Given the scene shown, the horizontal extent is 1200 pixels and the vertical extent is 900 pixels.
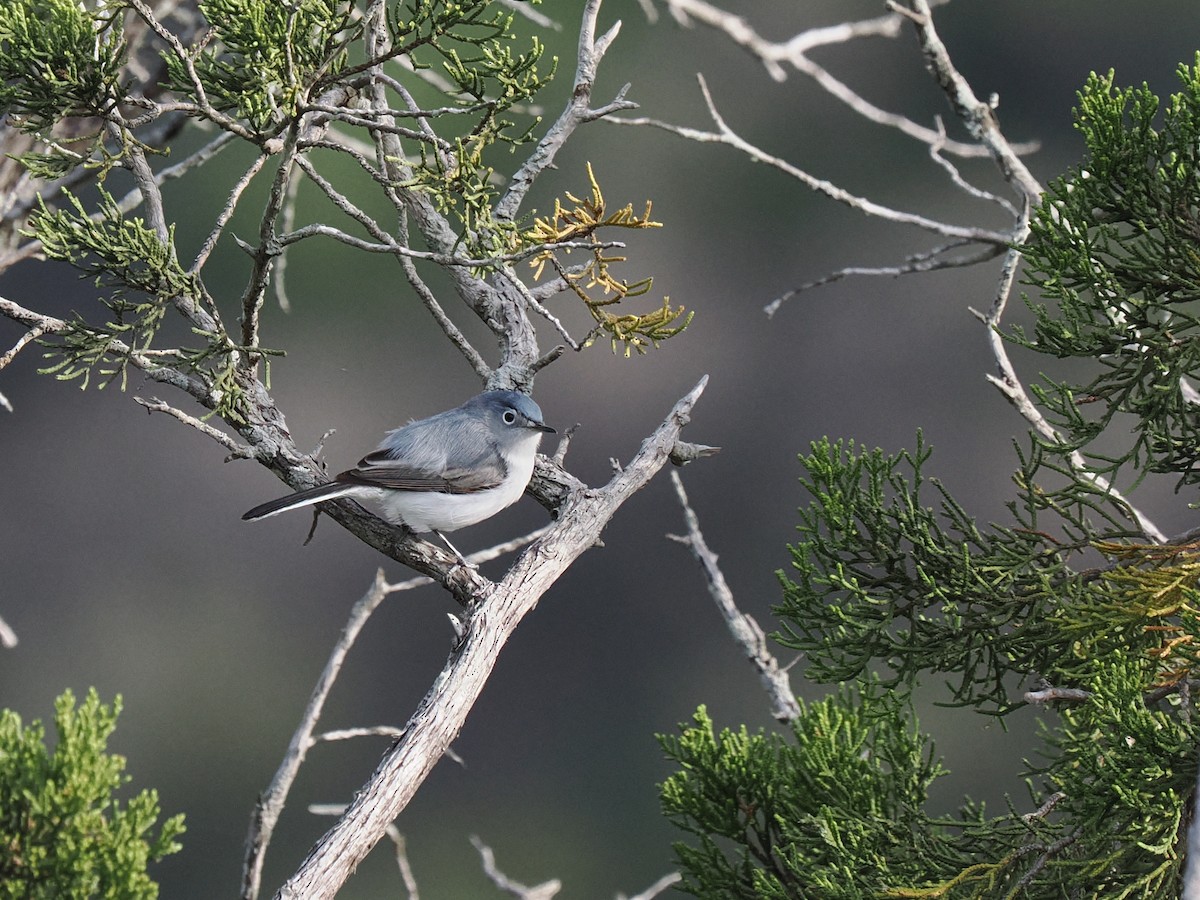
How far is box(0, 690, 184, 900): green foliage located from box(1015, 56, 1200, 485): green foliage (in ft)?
4.14

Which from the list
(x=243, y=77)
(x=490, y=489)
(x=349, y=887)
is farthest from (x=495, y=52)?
(x=349, y=887)

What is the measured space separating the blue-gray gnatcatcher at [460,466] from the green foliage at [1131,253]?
3.28 feet

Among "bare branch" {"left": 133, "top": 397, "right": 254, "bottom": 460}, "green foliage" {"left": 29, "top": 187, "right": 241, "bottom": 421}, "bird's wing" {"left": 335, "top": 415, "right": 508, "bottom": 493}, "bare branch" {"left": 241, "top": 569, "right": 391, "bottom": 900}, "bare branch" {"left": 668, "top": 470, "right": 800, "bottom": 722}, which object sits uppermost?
"bare branch" {"left": 668, "top": 470, "right": 800, "bottom": 722}

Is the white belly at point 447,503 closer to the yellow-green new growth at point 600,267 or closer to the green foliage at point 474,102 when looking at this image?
the yellow-green new growth at point 600,267

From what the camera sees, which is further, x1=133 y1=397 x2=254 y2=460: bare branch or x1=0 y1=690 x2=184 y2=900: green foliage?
x1=133 y1=397 x2=254 y2=460: bare branch

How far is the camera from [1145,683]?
1.35 m

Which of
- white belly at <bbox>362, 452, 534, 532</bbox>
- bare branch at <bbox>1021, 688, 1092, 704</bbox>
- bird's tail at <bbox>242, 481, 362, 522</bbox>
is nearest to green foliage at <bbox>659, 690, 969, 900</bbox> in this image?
bare branch at <bbox>1021, 688, 1092, 704</bbox>

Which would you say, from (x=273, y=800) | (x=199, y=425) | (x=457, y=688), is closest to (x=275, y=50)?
(x=199, y=425)

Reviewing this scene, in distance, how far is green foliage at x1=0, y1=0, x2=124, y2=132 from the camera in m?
1.42

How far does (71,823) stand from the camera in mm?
1447

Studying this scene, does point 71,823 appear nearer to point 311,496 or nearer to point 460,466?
point 311,496

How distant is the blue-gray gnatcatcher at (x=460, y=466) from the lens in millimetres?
2057

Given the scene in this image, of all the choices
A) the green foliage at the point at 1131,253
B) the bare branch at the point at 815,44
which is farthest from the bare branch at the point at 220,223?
the bare branch at the point at 815,44

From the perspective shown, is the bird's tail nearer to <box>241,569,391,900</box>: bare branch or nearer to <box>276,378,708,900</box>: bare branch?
<box>276,378,708,900</box>: bare branch
